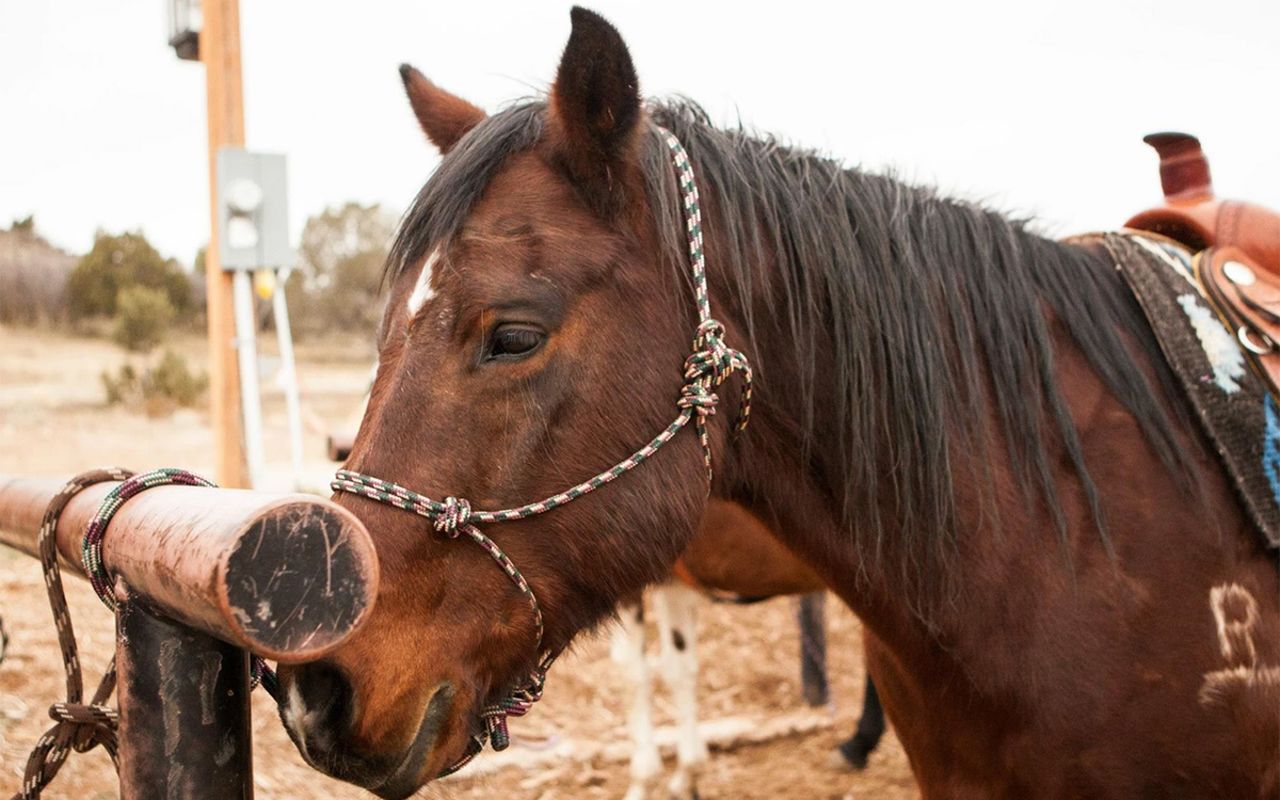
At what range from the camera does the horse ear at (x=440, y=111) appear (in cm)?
212

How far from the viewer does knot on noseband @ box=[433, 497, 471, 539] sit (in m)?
1.46

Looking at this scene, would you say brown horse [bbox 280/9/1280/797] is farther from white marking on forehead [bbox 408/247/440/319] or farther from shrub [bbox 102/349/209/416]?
shrub [bbox 102/349/209/416]

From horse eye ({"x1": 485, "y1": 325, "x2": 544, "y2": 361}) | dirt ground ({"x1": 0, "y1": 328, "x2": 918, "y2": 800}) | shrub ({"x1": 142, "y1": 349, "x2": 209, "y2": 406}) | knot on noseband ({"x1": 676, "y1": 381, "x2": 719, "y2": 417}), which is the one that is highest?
horse eye ({"x1": 485, "y1": 325, "x2": 544, "y2": 361})

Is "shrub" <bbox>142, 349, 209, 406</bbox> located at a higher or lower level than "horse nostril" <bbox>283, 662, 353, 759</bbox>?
higher

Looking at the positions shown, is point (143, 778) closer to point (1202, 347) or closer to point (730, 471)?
point (730, 471)

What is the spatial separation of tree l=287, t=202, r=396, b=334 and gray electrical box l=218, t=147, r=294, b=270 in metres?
10.3

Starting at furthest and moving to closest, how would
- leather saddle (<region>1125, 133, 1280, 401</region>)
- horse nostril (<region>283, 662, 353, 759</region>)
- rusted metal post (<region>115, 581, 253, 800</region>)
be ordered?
leather saddle (<region>1125, 133, 1280, 401</region>)
horse nostril (<region>283, 662, 353, 759</region>)
rusted metal post (<region>115, 581, 253, 800</region>)

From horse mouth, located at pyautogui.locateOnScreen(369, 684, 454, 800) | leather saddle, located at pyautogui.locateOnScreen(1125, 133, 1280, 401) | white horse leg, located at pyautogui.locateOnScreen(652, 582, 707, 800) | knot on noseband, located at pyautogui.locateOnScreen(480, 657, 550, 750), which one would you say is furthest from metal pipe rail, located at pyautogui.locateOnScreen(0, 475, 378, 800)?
white horse leg, located at pyautogui.locateOnScreen(652, 582, 707, 800)

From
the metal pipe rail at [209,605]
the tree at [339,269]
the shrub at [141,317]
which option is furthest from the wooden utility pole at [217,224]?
the tree at [339,269]

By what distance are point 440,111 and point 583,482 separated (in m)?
1.00

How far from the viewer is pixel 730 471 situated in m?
1.84

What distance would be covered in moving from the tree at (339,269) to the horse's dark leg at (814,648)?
1258cm

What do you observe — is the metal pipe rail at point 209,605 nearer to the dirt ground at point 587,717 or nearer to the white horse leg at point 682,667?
the dirt ground at point 587,717

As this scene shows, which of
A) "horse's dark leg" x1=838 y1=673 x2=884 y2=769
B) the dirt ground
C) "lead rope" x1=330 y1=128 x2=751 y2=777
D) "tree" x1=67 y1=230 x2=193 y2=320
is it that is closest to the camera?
"lead rope" x1=330 y1=128 x2=751 y2=777
